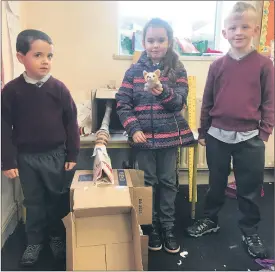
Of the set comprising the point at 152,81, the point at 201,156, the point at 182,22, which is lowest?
the point at 201,156

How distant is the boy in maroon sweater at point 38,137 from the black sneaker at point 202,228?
728 millimetres

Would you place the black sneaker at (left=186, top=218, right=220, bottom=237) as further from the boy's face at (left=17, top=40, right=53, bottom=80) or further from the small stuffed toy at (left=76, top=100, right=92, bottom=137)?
the boy's face at (left=17, top=40, right=53, bottom=80)

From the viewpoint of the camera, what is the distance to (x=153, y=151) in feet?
5.75

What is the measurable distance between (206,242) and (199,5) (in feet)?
5.92

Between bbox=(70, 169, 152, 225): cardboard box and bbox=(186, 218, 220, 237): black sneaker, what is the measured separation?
0.42 meters

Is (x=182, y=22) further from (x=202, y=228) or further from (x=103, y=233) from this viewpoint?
(x=103, y=233)

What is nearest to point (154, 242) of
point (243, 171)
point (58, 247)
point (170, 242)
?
point (170, 242)

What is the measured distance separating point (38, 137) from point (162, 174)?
2.22ft

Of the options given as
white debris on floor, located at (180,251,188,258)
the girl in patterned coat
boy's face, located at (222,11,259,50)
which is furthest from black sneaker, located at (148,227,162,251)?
boy's face, located at (222,11,259,50)

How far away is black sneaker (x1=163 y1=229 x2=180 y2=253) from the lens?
1.73 m

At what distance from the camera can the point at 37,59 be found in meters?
1.50

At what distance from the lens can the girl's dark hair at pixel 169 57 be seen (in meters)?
1.67

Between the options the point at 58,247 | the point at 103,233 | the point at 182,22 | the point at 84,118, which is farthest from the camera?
the point at 182,22

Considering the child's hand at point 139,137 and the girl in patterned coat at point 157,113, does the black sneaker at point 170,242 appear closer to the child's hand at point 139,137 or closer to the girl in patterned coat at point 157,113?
the girl in patterned coat at point 157,113
